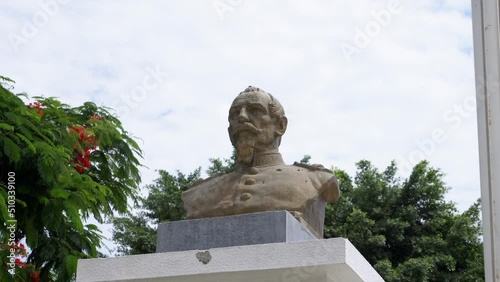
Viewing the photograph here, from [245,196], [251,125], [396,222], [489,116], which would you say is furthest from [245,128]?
[396,222]

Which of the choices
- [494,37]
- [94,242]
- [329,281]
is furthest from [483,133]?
[94,242]

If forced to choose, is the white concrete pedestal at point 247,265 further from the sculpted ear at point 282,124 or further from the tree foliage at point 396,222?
the tree foliage at point 396,222

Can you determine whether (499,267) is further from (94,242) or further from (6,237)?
(94,242)

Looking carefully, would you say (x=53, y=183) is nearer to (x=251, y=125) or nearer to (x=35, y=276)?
(x=35, y=276)

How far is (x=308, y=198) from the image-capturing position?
5.39m

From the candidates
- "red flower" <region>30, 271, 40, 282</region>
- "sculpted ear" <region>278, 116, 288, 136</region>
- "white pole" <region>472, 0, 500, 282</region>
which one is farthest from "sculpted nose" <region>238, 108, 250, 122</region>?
"red flower" <region>30, 271, 40, 282</region>

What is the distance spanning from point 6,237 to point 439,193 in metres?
8.60

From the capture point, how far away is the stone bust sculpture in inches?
212

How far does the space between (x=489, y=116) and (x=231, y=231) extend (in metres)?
1.61

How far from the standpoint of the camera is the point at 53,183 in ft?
27.8

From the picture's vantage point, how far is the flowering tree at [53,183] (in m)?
8.30

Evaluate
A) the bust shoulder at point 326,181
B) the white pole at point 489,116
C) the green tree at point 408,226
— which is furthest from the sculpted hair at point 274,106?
the green tree at point 408,226

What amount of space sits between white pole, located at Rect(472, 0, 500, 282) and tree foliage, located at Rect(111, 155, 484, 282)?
28.5 ft

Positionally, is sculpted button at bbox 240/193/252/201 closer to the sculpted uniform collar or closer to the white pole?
the sculpted uniform collar
